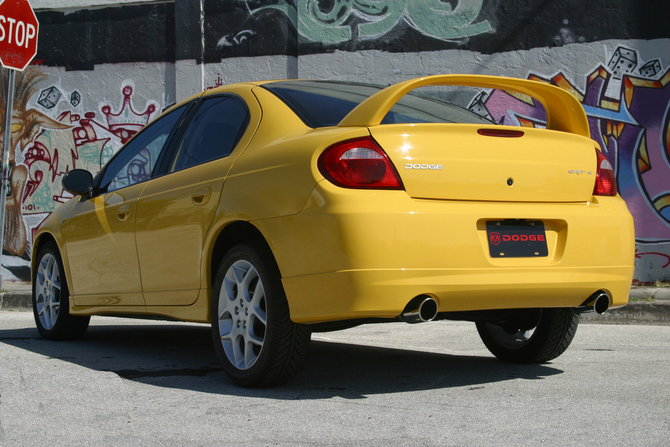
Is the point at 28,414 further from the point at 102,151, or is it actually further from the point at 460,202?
the point at 102,151

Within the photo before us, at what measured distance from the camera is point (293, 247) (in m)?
3.11

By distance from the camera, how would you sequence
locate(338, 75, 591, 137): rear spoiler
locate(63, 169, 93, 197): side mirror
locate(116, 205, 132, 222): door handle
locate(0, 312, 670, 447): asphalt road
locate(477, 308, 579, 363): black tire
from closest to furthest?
locate(0, 312, 670, 447): asphalt road < locate(338, 75, 591, 137): rear spoiler < locate(477, 308, 579, 363): black tire < locate(116, 205, 132, 222): door handle < locate(63, 169, 93, 197): side mirror

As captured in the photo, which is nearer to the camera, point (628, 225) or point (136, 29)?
point (628, 225)

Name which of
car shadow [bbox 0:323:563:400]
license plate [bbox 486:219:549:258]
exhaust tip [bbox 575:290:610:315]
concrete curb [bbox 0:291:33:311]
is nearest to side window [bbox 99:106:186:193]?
car shadow [bbox 0:323:563:400]

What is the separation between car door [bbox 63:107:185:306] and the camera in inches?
173

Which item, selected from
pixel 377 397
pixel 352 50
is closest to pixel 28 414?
pixel 377 397

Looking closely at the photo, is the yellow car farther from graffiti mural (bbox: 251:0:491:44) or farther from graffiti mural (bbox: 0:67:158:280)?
graffiti mural (bbox: 0:67:158:280)

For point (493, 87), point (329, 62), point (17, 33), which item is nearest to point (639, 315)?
point (493, 87)

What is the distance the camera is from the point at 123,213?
14.6 ft

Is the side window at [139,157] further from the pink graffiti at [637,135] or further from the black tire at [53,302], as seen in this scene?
the pink graffiti at [637,135]

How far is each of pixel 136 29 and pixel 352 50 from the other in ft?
12.3

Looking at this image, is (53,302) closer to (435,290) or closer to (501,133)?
(435,290)

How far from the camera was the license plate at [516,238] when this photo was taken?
3129mm

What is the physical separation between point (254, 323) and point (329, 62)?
8146 mm
